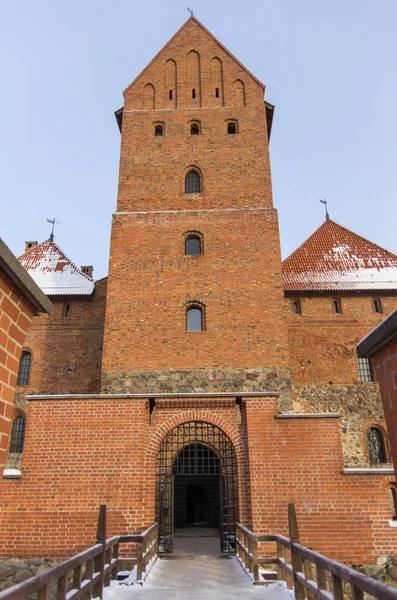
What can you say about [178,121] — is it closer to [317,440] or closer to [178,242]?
[178,242]

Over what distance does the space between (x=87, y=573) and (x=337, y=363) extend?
1325cm

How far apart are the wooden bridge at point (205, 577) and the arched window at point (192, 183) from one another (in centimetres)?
1036

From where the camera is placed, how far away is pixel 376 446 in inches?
643

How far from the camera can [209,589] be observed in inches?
267

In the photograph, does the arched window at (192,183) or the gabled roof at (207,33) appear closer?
the arched window at (192,183)

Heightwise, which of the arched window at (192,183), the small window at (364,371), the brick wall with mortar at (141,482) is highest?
the arched window at (192,183)

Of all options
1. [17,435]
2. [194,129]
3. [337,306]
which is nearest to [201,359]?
[337,306]

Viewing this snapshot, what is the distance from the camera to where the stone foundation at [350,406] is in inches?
636

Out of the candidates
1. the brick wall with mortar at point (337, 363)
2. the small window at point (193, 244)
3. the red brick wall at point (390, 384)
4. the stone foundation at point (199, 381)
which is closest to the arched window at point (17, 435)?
the stone foundation at point (199, 381)

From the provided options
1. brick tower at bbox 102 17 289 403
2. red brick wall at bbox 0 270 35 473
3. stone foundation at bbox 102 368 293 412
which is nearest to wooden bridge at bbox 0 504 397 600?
red brick wall at bbox 0 270 35 473

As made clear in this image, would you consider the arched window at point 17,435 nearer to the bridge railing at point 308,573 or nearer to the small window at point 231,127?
the bridge railing at point 308,573

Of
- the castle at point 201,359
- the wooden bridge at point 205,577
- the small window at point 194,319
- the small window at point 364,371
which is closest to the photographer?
the wooden bridge at point 205,577

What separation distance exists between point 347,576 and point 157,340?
10096 mm

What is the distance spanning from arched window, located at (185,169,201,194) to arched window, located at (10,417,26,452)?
956 centimetres
